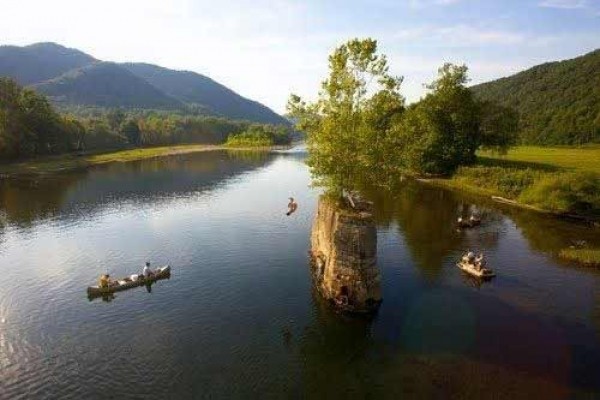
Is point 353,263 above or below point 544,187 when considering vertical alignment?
below

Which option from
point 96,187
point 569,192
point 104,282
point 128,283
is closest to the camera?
point 104,282

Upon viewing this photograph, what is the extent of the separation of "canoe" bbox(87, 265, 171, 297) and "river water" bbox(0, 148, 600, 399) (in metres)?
0.96

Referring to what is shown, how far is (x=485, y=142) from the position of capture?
456 feet

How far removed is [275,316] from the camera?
156ft

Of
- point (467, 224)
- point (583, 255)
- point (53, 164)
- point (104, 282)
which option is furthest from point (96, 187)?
point (583, 255)

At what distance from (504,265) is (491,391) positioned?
31264 mm

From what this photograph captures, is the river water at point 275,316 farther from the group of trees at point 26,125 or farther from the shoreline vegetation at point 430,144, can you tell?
the group of trees at point 26,125

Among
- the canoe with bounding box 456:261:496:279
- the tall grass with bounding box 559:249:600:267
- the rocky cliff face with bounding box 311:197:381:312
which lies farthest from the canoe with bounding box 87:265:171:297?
the tall grass with bounding box 559:249:600:267

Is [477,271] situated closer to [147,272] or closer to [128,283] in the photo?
[147,272]

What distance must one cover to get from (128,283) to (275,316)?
1793 centimetres

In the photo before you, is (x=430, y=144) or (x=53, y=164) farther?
(x=53, y=164)

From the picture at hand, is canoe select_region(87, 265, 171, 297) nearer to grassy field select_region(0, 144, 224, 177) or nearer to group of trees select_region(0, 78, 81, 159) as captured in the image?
grassy field select_region(0, 144, 224, 177)

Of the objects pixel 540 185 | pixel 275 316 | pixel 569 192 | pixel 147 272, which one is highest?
pixel 540 185

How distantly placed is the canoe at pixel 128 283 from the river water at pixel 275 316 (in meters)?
0.96
